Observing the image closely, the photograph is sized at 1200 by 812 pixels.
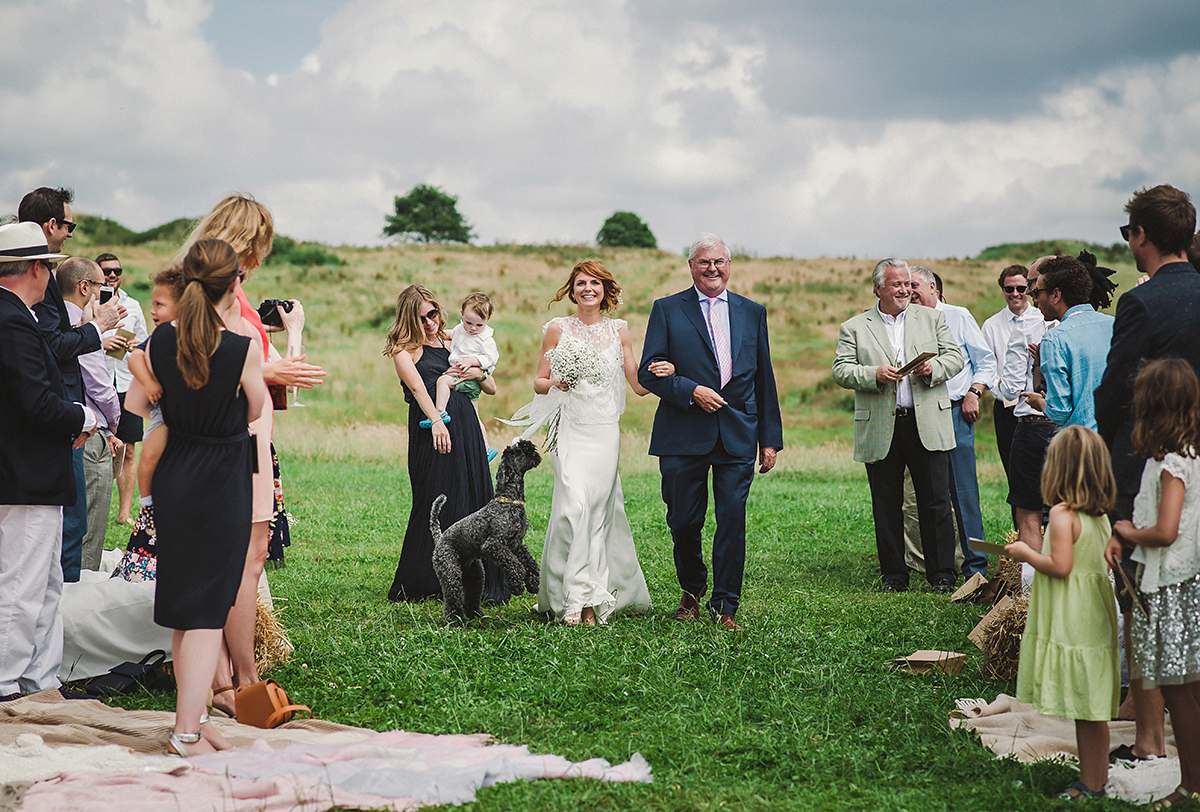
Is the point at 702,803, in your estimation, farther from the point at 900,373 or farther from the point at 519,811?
the point at 900,373

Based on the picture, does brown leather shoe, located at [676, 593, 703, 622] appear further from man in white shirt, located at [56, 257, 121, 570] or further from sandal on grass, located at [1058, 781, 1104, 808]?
man in white shirt, located at [56, 257, 121, 570]

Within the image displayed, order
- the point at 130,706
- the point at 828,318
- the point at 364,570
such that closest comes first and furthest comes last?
1. the point at 130,706
2. the point at 364,570
3. the point at 828,318

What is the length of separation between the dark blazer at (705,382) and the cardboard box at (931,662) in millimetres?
1930

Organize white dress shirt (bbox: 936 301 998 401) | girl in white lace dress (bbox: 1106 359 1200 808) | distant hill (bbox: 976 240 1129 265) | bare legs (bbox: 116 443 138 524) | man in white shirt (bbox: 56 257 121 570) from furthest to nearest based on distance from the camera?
distant hill (bbox: 976 240 1129 265) → bare legs (bbox: 116 443 138 524) → white dress shirt (bbox: 936 301 998 401) → man in white shirt (bbox: 56 257 121 570) → girl in white lace dress (bbox: 1106 359 1200 808)

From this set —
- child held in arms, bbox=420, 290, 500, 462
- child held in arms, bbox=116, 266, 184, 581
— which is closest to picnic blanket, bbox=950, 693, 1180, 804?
child held in arms, bbox=116, 266, 184, 581

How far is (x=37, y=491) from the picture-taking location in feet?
17.8

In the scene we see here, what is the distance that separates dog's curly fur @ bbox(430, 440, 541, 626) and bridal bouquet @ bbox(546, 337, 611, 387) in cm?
61

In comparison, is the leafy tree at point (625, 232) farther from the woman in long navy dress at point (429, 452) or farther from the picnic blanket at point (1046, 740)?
the picnic blanket at point (1046, 740)

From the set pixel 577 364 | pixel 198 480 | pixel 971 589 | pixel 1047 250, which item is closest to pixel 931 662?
pixel 971 589

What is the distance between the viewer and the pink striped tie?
7.63 meters

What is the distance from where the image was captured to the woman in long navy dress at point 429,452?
8.41m

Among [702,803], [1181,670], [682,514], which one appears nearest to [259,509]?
[702,803]

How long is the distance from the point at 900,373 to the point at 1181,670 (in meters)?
5.05

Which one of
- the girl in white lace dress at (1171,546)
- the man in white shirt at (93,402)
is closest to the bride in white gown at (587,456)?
the man in white shirt at (93,402)
